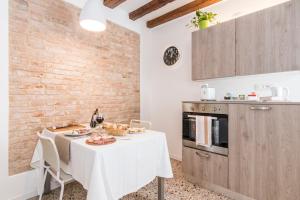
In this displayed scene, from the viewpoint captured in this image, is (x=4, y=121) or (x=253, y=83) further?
(x=253, y=83)

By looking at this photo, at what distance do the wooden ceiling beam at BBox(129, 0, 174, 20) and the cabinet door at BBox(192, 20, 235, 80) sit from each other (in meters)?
0.76

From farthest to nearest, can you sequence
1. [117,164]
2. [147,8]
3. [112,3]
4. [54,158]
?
[147,8], [112,3], [54,158], [117,164]

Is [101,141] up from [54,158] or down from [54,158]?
up

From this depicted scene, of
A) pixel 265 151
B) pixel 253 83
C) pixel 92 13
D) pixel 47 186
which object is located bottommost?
pixel 47 186

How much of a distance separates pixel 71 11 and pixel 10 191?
2.40 metres

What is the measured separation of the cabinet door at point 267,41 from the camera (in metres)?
1.79

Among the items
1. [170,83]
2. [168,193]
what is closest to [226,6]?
[170,83]

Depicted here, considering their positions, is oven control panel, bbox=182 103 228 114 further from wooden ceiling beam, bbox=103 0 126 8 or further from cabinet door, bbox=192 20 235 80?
wooden ceiling beam, bbox=103 0 126 8

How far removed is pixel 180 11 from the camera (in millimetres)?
3023

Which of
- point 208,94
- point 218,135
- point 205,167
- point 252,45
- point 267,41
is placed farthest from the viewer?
point 208,94

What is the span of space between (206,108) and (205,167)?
779mm

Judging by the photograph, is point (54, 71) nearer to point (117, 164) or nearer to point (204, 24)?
point (117, 164)

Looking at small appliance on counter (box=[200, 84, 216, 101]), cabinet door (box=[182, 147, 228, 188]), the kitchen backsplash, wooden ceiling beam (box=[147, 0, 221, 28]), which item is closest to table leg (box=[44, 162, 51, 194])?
cabinet door (box=[182, 147, 228, 188])

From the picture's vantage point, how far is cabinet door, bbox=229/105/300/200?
64.6 inches
